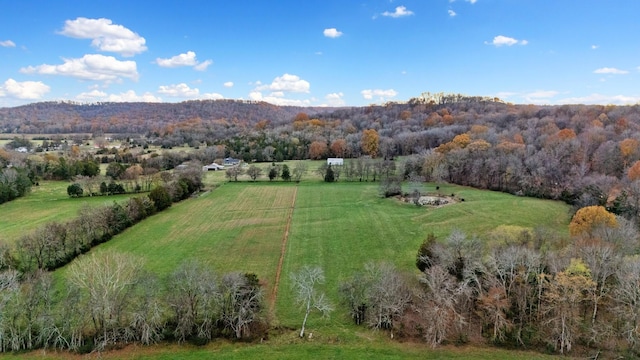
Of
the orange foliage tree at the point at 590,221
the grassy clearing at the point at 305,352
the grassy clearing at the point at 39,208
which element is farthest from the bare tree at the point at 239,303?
the grassy clearing at the point at 39,208

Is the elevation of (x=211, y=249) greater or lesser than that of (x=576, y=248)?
lesser

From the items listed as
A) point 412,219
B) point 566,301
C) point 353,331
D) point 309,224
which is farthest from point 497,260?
point 309,224

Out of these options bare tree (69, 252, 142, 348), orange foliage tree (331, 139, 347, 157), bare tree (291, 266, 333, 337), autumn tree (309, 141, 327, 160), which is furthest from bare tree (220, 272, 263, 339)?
orange foliage tree (331, 139, 347, 157)

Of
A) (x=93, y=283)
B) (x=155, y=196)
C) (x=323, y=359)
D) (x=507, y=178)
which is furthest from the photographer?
(x=507, y=178)

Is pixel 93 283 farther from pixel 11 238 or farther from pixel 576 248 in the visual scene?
pixel 576 248

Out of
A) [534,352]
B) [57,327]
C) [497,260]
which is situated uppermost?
[497,260]

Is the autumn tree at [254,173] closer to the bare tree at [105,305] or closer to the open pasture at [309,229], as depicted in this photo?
the open pasture at [309,229]

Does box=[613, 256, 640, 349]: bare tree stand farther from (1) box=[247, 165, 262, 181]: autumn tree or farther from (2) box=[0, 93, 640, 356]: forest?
(1) box=[247, 165, 262, 181]: autumn tree
